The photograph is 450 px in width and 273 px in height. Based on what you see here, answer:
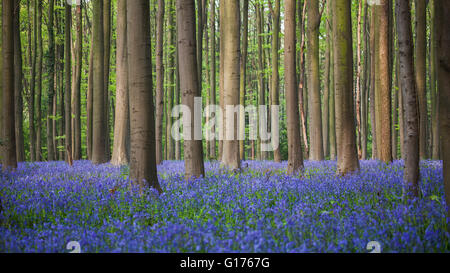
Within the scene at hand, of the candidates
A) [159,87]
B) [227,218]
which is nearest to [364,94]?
[159,87]

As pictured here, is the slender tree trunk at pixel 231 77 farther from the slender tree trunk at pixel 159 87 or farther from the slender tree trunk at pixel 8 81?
the slender tree trunk at pixel 8 81

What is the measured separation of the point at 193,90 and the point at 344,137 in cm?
391

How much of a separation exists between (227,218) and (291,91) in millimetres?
5799

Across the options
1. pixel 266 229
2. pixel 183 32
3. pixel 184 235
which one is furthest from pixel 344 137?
pixel 184 235

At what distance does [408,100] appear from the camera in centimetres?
588

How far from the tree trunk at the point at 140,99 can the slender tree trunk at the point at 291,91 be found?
4.23 meters

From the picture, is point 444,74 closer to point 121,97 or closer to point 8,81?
point 8,81

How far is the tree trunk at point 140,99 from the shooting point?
6918 mm

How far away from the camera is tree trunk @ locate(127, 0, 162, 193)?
6.92 m

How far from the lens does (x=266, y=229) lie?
4.22m

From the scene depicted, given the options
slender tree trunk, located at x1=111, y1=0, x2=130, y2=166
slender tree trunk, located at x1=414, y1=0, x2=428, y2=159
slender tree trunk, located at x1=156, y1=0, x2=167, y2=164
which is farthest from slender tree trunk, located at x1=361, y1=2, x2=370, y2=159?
slender tree trunk, located at x1=111, y1=0, x2=130, y2=166

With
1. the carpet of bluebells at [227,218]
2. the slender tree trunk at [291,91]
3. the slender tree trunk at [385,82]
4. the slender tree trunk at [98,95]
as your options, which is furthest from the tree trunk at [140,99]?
the slender tree trunk at [98,95]
